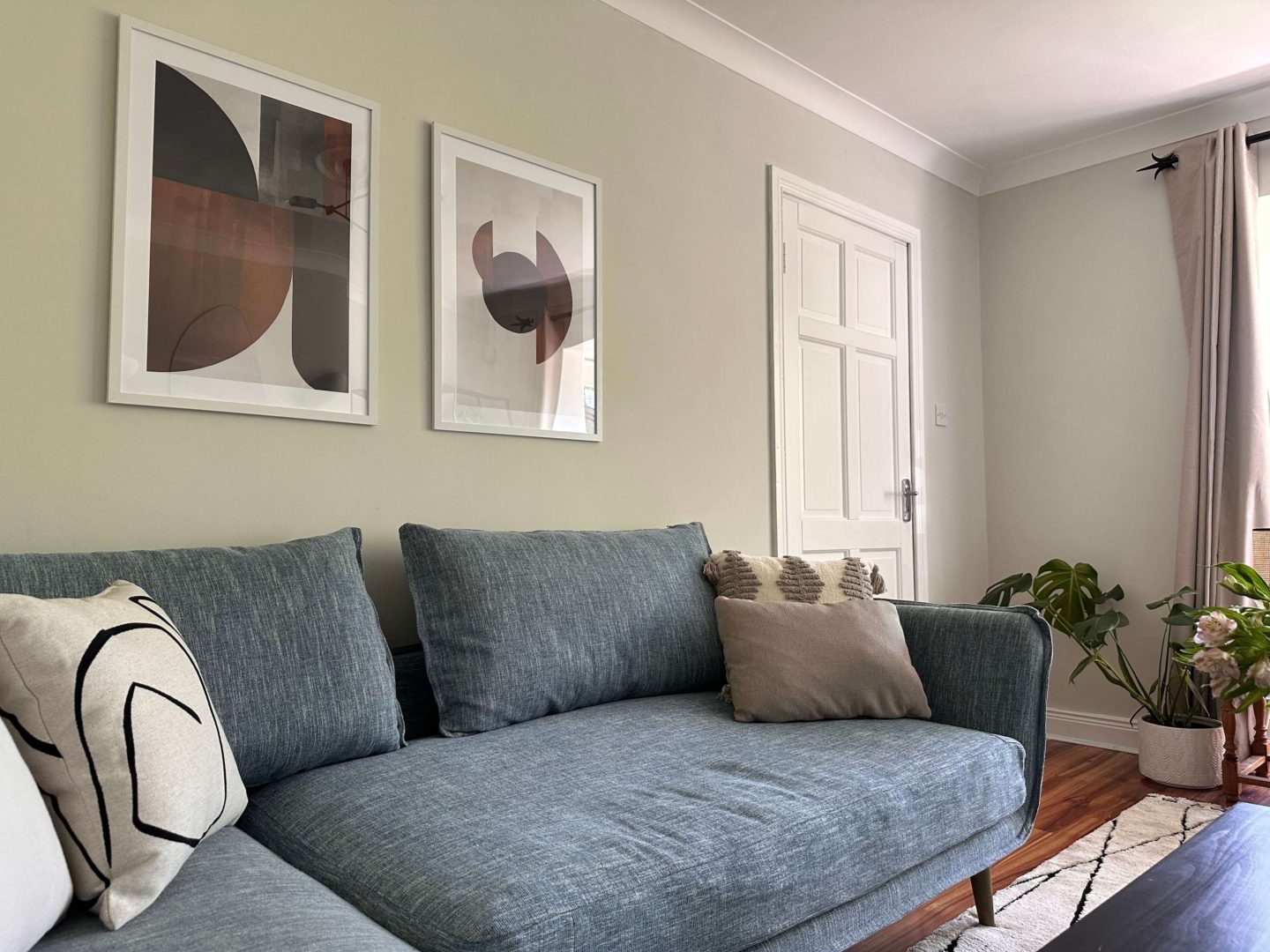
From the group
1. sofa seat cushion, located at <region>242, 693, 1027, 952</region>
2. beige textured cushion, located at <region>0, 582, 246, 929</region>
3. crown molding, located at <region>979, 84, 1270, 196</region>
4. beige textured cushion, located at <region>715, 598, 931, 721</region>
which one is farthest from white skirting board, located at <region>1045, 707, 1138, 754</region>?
beige textured cushion, located at <region>0, 582, 246, 929</region>

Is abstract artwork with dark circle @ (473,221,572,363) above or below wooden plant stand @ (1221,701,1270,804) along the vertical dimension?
above

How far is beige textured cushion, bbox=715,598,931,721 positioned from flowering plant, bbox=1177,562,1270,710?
53.0 inches

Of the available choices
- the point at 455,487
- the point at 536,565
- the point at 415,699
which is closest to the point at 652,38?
the point at 455,487

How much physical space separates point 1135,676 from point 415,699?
10.1 ft

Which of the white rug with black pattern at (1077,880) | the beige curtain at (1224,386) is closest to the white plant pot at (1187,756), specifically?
the white rug with black pattern at (1077,880)

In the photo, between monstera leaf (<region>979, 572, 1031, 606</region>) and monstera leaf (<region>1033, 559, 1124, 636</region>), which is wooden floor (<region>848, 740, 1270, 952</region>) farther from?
monstera leaf (<region>979, 572, 1031, 606</region>)

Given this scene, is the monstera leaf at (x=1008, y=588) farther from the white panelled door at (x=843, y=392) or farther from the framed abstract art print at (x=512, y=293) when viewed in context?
the framed abstract art print at (x=512, y=293)

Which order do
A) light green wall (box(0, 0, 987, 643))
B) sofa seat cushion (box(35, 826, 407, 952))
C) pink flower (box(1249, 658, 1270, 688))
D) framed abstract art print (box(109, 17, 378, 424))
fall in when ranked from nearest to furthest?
sofa seat cushion (box(35, 826, 407, 952)) → light green wall (box(0, 0, 987, 643)) → framed abstract art print (box(109, 17, 378, 424)) → pink flower (box(1249, 658, 1270, 688))

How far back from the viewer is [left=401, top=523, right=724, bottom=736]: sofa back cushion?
70.7 inches

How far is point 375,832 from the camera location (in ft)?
4.15

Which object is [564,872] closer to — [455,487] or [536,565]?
[536,565]

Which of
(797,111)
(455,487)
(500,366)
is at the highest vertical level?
(797,111)

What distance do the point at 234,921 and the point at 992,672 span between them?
1608 mm

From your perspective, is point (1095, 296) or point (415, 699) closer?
point (415, 699)
